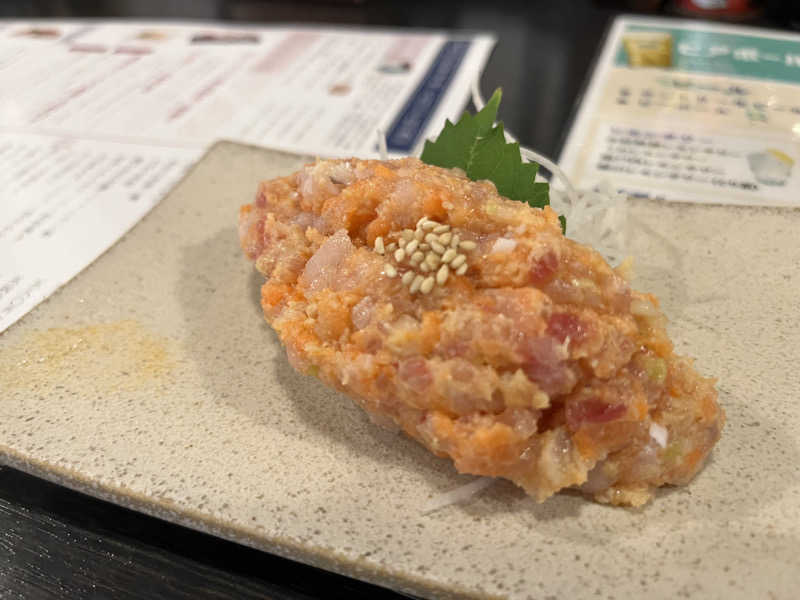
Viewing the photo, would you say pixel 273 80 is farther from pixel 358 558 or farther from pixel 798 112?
pixel 358 558

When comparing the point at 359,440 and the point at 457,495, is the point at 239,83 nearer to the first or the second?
the point at 359,440

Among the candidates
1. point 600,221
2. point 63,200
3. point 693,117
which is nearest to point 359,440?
point 600,221

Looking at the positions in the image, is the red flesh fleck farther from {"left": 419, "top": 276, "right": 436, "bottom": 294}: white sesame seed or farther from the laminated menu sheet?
the laminated menu sheet

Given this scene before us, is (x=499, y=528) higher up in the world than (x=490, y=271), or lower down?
lower down

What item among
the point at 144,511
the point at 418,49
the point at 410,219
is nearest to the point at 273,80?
the point at 418,49

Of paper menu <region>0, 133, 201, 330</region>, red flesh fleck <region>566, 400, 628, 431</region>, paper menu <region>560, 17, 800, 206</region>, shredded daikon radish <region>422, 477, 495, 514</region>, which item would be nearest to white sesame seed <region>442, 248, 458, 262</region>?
red flesh fleck <region>566, 400, 628, 431</region>

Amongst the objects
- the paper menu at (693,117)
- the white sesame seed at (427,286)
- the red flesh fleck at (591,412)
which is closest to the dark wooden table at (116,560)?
the red flesh fleck at (591,412)

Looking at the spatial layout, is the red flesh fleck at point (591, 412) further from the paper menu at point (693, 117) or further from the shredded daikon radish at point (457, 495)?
the paper menu at point (693, 117)
